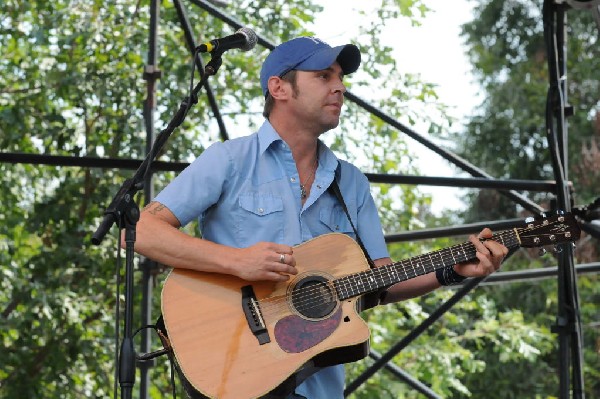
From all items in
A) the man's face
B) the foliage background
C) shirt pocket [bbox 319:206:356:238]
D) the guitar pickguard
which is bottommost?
the guitar pickguard

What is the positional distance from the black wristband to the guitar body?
0.23 m

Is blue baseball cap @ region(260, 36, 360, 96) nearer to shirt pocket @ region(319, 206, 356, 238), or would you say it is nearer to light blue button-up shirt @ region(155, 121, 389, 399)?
light blue button-up shirt @ region(155, 121, 389, 399)

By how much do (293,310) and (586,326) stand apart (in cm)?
1191

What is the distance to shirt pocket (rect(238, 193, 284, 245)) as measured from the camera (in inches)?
117

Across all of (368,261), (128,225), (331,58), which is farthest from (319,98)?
(128,225)

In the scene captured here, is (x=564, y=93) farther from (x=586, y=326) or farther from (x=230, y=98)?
(x=586, y=326)

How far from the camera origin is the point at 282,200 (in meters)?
2.99

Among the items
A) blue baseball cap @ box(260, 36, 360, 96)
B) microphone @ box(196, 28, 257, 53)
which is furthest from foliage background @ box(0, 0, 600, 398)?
microphone @ box(196, 28, 257, 53)

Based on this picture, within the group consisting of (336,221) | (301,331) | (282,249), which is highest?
(336,221)

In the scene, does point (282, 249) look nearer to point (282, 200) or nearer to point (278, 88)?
point (282, 200)

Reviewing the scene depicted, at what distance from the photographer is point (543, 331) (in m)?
12.1

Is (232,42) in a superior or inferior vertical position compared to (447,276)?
superior

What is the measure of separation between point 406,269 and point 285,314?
36cm

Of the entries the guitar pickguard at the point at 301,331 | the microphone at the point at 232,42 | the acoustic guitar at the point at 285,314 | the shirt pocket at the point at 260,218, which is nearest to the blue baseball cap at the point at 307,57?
the microphone at the point at 232,42
